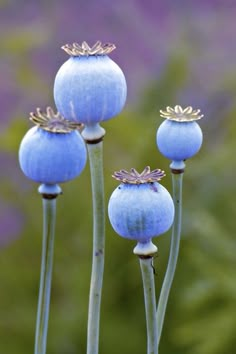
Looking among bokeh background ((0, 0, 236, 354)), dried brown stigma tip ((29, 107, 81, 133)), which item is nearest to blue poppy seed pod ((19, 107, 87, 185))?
dried brown stigma tip ((29, 107, 81, 133))

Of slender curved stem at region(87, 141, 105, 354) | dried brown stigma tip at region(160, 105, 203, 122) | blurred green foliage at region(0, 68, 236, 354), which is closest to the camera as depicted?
slender curved stem at region(87, 141, 105, 354)

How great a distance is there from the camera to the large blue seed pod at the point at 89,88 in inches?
17.3

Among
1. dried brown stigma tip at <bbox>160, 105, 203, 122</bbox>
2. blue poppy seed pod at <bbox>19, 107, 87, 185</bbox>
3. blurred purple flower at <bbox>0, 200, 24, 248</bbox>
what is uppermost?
blurred purple flower at <bbox>0, 200, 24, 248</bbox>

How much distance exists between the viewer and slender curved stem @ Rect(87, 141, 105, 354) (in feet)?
1.44

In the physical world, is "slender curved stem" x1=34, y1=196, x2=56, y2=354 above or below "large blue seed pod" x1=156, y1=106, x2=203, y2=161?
below

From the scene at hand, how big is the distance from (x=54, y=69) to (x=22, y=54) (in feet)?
0.61

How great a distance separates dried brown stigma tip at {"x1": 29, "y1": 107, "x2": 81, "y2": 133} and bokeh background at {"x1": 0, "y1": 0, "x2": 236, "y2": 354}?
89cm

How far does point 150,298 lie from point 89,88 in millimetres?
127

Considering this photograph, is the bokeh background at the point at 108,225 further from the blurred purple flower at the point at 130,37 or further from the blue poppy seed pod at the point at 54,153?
the blue poppy seed pod at the point at 54,153

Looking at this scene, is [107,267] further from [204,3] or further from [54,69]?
[204,3]

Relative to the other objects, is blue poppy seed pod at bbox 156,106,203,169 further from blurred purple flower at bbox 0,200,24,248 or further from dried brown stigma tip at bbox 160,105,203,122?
blurred purple flower at bbox 0,200,24,248

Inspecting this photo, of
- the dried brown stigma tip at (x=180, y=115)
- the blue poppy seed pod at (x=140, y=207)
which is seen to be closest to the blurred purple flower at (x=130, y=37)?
the dried brown stigma tip at (x=180, y=115)

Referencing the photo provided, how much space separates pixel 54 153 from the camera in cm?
45

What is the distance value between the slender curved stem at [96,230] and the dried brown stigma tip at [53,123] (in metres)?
0.02
